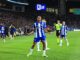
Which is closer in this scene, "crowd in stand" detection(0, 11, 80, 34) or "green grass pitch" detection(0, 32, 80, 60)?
"green grass pitch" detection(0, 32, 80, 60)

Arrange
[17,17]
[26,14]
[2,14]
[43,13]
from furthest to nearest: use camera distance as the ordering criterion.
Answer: [43,13] → [26,14] → [17,17] → [2,14]

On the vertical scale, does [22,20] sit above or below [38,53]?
below

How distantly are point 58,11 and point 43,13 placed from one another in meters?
8.82

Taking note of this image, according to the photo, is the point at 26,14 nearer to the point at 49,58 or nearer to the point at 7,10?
the point at 7,10

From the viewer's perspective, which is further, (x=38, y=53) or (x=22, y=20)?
(x=22, y=20)

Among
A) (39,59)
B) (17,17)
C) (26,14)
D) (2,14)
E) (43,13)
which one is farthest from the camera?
(43,13)

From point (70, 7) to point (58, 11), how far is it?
14.3 feet

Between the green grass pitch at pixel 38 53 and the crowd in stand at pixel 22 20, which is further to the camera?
the crowd in stand at pixel 22 20

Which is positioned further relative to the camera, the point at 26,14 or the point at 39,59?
the point at 26,14

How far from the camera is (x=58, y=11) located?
91.4 m

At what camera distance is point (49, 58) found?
1909cm

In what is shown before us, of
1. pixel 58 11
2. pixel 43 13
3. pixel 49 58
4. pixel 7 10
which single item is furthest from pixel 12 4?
pixel 49 58

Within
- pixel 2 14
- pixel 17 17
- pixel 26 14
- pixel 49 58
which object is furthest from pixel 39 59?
pixel 26 14

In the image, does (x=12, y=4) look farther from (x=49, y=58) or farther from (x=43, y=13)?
(x=49, y=58)
